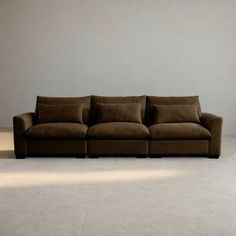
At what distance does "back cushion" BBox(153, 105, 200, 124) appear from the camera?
5.16m

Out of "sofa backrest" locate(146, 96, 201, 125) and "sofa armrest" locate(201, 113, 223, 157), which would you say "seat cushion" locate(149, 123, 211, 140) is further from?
"sofa backrest" locate(146, 96, 201, 125)

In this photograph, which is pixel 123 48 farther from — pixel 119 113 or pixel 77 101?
pixel 119 113

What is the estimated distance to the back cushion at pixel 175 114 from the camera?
5.16 meters

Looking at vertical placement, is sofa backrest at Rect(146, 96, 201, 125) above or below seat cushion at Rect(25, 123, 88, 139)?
above

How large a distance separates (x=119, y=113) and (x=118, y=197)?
2.14 m

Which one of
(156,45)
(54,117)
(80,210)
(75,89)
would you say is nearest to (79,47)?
(75,89)

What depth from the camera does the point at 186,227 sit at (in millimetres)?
2576

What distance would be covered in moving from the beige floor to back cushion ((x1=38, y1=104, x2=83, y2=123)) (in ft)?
2.25

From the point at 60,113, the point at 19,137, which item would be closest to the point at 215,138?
the point at 60,113

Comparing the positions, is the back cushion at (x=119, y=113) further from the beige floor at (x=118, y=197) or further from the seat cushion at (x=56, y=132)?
the beige floor at (x=118, y=197)

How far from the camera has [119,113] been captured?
5.21m

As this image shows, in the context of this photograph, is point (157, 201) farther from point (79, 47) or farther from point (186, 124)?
point (79, 47)

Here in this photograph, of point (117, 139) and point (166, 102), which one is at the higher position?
point (166, 102)

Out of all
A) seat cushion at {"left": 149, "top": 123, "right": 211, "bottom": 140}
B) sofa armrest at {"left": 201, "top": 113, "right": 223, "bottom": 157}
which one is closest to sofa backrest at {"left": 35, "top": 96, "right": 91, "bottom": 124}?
seat cushion at {"left": 149, "top": 123, "right": 211, "bottom": 140}
